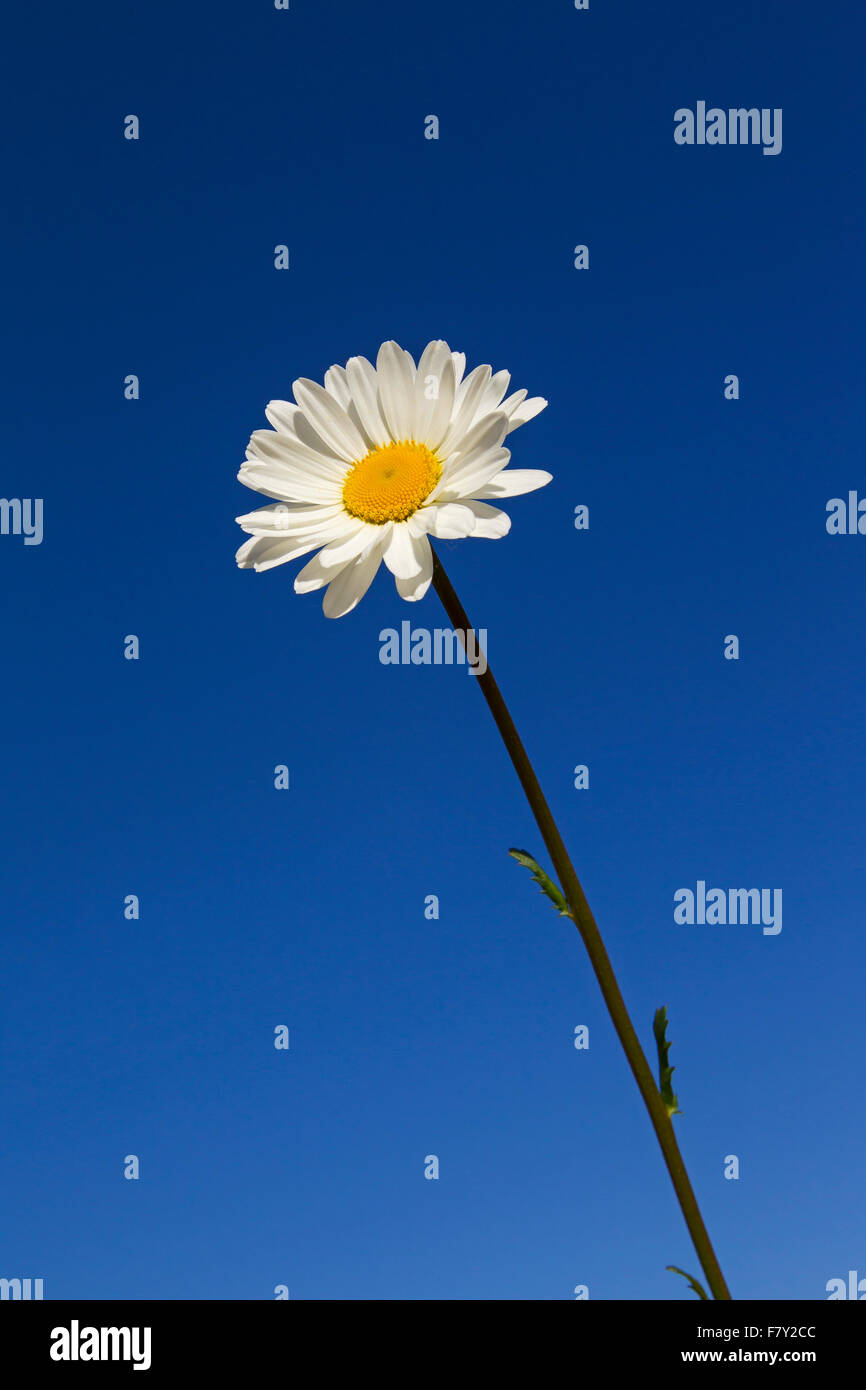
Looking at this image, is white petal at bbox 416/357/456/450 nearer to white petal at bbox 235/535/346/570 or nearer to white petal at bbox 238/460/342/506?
white petal at bbox 238/460/342/506

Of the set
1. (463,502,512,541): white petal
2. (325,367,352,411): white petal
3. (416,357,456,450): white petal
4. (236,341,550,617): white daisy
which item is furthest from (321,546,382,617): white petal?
(325,367,352,411): white petal

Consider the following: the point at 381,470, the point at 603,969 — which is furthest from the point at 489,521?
the point at 603,969

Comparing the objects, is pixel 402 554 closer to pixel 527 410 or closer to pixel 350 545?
pixel 350 545

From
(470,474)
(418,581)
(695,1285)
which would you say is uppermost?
(470,474)

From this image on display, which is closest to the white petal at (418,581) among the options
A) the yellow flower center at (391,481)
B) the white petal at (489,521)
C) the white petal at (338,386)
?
the white petal at (489,521)
